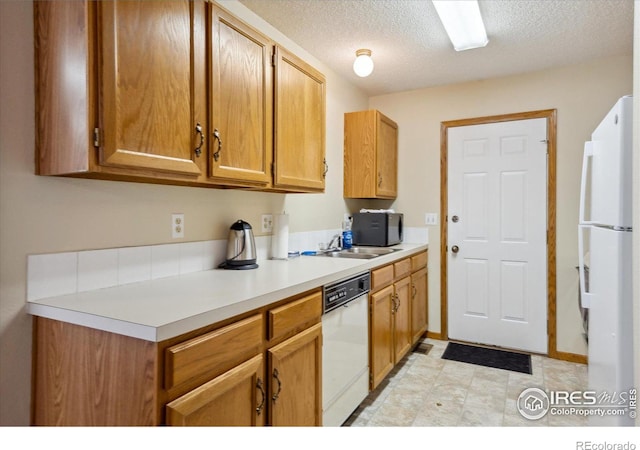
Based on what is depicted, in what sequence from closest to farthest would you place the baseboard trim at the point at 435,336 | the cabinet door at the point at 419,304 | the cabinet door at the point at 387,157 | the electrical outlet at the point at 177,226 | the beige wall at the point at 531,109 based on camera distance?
1. the electrical outlet at the point at 177,226
2. the beige wall at the point at 531,109
3. the cabinet door at the point at 419,304
4. the cabinet door at the point at 387,157
5. the baseboard trim at the point at 435,336

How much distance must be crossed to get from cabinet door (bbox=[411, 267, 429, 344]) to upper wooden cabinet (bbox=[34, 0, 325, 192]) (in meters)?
1.74

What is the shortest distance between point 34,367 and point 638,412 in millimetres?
2034

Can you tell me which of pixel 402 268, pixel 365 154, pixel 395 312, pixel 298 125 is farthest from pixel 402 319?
pixel 298 125

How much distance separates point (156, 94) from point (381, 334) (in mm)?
1877

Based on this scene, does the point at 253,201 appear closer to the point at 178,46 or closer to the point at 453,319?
the point at 178,46

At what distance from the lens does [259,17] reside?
225 cm

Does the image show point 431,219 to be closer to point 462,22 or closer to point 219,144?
point 462,22

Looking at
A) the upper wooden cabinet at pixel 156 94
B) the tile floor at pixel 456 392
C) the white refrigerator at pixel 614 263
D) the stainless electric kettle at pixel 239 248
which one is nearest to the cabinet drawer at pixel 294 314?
the stainless electric kettle at pixel 239 248

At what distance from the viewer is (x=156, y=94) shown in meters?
1.29

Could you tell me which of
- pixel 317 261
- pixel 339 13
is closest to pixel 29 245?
pixel 317 261

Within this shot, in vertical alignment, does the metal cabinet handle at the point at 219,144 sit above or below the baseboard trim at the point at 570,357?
above

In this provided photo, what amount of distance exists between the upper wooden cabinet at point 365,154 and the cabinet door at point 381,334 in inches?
40.0

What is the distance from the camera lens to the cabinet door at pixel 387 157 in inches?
125

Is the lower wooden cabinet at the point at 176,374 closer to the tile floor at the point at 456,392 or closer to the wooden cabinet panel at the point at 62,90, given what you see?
the wooden cabinet panel at the point at 62,90
